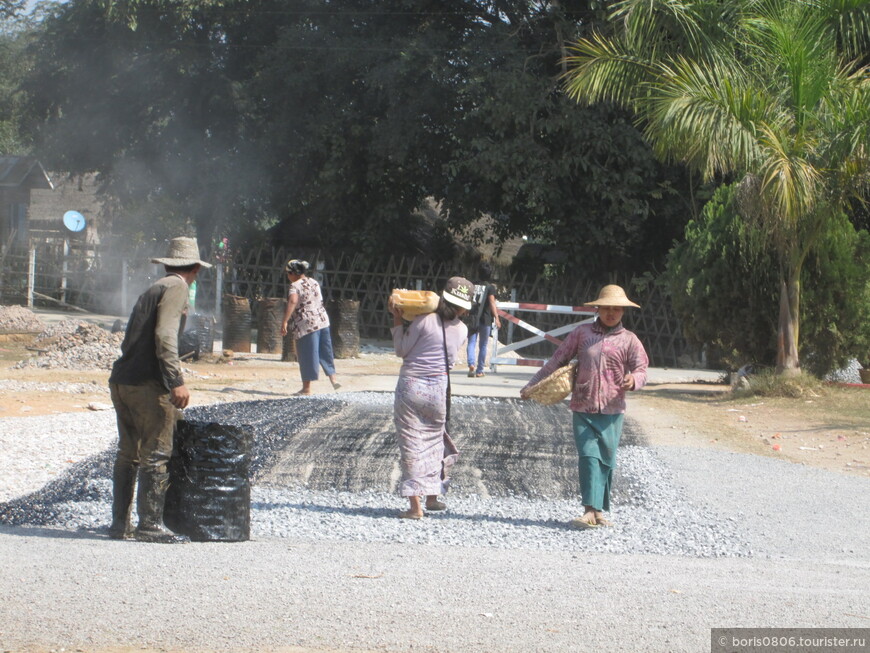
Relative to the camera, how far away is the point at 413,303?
23.0 feet

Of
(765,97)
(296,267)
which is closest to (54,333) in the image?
(296,267)

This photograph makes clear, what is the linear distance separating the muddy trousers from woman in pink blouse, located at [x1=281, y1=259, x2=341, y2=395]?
253 inches

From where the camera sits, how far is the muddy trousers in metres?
6.00

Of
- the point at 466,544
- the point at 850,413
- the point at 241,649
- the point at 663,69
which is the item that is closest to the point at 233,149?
the point at 663,69

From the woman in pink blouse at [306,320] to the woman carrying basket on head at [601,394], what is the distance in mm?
6138

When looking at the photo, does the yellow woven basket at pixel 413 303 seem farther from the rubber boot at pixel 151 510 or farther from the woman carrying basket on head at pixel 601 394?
the rubber boot at pixel 151 510

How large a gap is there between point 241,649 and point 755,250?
1209 centimetres

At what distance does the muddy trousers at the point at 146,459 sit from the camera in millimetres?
6004

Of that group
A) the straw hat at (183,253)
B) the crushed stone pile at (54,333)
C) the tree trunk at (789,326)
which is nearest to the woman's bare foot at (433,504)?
the straw hat at (183,253)

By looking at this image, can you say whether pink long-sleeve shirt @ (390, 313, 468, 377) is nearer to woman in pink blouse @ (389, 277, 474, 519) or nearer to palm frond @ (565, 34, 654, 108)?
woman in pink blouse @ (389, 277, 474, 519)

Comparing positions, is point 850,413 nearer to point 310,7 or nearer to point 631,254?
point 631,254

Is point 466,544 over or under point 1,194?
under


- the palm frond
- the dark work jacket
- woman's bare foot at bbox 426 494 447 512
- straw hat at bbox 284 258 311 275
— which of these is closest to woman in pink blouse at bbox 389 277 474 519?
woman's bare foot at bbox 426 494 447 512

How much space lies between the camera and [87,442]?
9.46 metres
